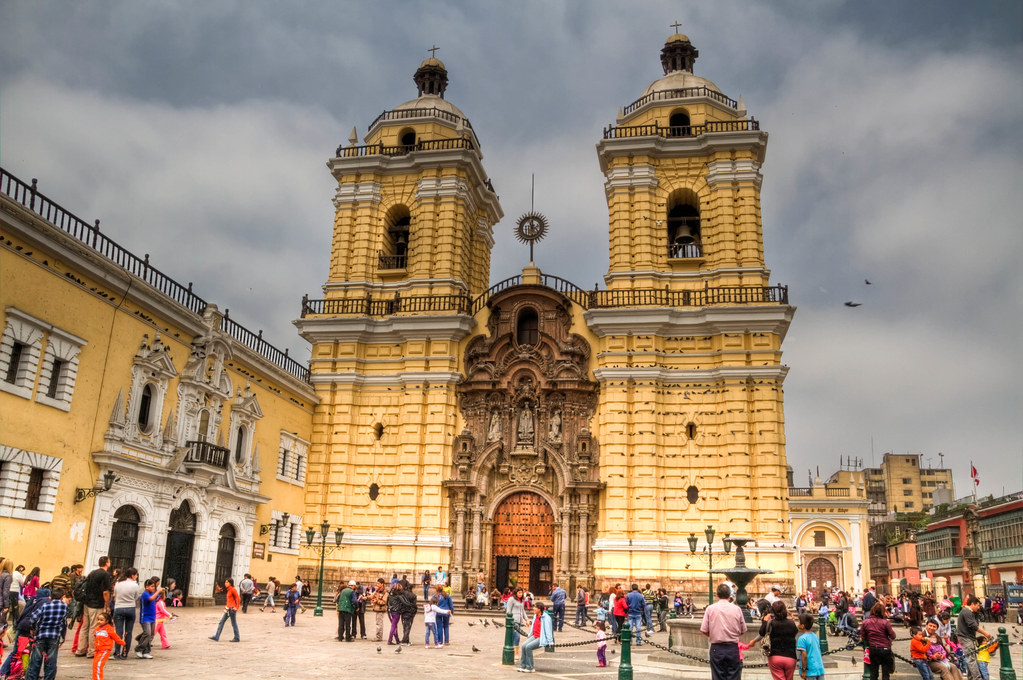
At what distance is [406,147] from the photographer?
38.0 m

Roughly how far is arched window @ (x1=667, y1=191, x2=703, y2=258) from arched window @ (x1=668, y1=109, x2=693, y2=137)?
241 centimetres

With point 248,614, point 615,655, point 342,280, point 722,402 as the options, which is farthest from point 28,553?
point 722,402

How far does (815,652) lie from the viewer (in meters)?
12.2

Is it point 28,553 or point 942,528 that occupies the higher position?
point 942,528

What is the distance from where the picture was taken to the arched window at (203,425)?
2666 cm

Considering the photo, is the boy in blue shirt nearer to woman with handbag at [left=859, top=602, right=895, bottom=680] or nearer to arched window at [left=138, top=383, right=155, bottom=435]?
woman with handbag at [left=859, top=602, right=895, bottom=680]

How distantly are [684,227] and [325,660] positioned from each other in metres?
24.5

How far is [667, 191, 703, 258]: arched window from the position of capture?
35250 millimetres

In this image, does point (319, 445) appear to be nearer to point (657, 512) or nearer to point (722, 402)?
point (657, 512)

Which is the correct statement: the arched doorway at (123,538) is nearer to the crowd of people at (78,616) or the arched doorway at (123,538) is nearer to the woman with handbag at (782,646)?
the crowd of people at (78,616)

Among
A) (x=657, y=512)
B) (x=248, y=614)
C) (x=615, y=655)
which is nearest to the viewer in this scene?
(x=615, y=655)

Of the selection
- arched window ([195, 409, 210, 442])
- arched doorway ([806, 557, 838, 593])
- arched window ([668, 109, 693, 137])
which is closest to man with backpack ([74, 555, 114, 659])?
arched window ([195, 409, 210, 442])

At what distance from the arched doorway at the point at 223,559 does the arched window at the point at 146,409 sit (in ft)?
16.7

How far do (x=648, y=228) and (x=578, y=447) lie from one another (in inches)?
351
